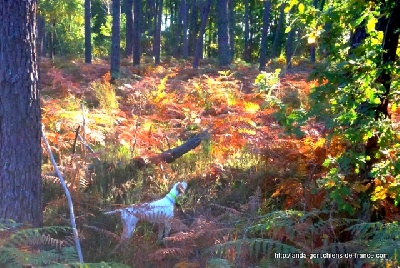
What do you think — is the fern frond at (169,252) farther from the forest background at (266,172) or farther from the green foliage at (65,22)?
the green foliage at (65,22)

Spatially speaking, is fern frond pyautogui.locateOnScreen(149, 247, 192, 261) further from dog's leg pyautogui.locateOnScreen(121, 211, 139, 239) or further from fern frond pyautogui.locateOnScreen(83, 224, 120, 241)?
dog's leg pyautogui.locateOnScreen(121, 211, 139, 239)

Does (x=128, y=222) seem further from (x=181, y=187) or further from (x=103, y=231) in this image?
(x=181, y=187)

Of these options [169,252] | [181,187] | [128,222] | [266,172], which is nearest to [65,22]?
[266,172]

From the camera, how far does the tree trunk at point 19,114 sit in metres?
3.96

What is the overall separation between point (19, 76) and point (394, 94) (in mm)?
3473

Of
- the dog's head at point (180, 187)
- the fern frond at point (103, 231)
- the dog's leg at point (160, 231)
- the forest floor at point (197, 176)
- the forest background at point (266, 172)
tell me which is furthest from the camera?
the dog's head at point (180, 187)

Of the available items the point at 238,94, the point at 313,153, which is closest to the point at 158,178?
the point at 313,153

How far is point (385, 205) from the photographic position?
437 cm

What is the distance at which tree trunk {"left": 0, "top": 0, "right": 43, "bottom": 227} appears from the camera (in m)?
3.96

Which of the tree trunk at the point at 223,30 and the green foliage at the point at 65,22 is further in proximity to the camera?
the green foliage at the point at 65,22

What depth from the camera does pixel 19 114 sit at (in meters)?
4.05

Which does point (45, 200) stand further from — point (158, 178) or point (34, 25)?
point (34, 25)

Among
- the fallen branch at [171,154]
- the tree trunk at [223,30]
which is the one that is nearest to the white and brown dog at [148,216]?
the fallen branch at [171,154]

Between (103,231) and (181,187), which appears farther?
(181,187)
